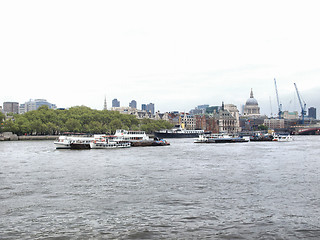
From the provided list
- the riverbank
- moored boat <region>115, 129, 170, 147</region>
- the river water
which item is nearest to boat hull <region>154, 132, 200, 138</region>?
the riverbank

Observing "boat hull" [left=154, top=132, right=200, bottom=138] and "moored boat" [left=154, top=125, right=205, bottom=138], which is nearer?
"boat hull" [left=154, top=132, right=200, bottom=138]

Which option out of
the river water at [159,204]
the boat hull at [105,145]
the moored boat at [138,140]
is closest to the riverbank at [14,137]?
the moored boat at [138,140]

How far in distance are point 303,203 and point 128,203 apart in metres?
10.7

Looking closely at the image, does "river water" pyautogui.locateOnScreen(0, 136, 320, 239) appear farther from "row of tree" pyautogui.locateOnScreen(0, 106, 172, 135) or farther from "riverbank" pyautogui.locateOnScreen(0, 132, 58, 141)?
"row of tree" pyautogui.locateOnScreen(0, 106, 172, 135)

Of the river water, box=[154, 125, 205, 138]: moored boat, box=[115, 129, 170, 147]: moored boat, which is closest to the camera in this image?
the river water

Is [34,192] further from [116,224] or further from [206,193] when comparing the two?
[206,193]

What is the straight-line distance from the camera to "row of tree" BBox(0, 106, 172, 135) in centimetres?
12962

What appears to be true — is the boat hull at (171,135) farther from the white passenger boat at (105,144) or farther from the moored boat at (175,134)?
the white passenger boat at (105,144)

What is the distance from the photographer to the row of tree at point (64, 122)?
129625 millimetres

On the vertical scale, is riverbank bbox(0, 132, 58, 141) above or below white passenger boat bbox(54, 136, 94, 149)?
above

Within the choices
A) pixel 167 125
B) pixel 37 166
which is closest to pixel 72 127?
pixel 167 125

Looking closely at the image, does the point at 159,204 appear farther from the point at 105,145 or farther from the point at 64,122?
the point at 64,122

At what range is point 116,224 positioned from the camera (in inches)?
787

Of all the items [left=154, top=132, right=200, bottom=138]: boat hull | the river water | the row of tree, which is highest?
the row of tree
